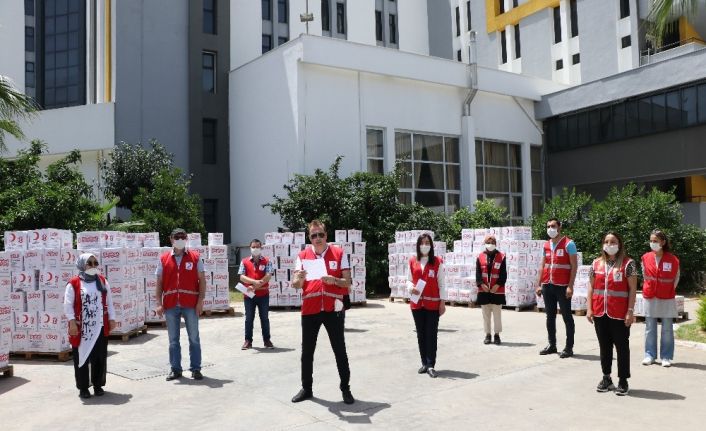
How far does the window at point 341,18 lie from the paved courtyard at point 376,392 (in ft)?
101

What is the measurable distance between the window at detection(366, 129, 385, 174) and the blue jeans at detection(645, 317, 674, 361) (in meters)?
19.4

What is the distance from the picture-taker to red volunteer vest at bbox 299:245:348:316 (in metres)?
7.44

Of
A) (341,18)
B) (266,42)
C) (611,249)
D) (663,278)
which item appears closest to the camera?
(611,249)

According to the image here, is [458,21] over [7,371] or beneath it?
over

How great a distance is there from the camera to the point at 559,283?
10094 mm

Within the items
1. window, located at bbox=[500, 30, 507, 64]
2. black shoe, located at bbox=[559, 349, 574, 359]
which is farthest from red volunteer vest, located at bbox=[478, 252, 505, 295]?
window, located at bbox=[500, 30, 507, 64]

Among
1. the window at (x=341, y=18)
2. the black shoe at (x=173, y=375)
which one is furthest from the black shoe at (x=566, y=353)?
the window at (x=341, y=18)

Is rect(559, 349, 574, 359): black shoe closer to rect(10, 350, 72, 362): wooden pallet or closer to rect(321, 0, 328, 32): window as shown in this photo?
rect(10, 350, 72, 362): wooden pallet

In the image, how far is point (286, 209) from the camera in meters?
24.5

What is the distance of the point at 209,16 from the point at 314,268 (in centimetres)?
2840

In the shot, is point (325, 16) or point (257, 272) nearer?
point (257, 272)

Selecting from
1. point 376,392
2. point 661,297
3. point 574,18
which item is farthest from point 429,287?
point 574,18

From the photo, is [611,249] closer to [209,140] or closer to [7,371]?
[7,371]

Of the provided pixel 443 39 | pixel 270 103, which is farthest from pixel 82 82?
pixel 443 39
